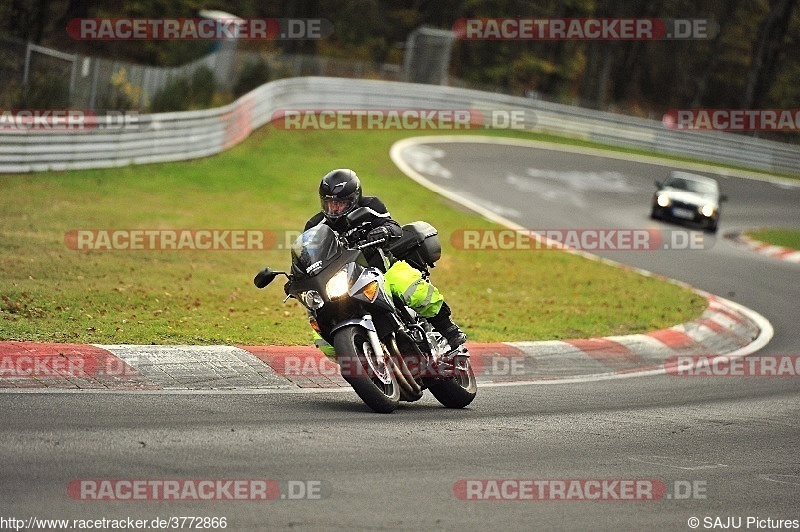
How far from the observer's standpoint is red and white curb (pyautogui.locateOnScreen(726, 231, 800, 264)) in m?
24.5

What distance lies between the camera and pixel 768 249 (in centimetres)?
2577

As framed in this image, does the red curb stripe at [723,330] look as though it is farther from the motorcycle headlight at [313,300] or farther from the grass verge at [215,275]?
the motorcycle headlight at [313,300]

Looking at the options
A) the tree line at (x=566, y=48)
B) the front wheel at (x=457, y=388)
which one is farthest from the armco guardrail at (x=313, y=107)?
the front wheel at (x=457, y=388)

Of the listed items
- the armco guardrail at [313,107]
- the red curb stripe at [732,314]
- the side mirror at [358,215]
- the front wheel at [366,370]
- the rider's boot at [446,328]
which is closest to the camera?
the front wheel at [366,370]

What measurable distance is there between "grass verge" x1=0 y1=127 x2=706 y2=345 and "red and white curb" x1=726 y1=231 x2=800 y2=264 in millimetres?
6451

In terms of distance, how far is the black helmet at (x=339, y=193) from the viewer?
7883 mm

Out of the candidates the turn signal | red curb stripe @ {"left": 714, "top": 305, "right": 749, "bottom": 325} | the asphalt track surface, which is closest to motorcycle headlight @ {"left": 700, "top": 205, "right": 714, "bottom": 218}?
red curb stripe @ {"left": 714, "top": 305, "right": 749, "bottom": 325}

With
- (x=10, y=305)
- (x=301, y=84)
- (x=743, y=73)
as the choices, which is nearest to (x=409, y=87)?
(x=301, y=84)

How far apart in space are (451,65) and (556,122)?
89.9 feet

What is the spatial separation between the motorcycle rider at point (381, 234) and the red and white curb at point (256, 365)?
3.78ft

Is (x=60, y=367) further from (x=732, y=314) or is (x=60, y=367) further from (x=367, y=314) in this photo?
(x=732, y=314)

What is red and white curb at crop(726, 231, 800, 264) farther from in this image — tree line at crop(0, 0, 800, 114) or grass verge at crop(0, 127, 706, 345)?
tree line at crop(0, 0, 800, 114)

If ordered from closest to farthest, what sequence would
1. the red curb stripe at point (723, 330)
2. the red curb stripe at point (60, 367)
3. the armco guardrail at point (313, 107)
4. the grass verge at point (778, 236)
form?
1. the red curb stripe at point (60, 367)
2. the red curb stripe at point (723, 330)
3. the armco guardrail at point (313, 107)
4. the grass verge at point (778, 236)

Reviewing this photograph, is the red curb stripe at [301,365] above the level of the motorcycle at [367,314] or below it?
below
